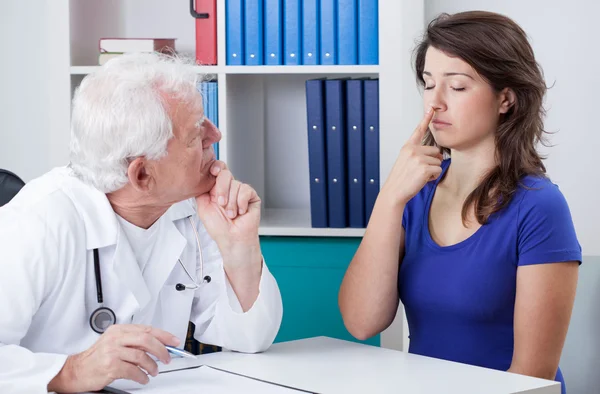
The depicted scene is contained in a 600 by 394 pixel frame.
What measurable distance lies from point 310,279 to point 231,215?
1.03 m

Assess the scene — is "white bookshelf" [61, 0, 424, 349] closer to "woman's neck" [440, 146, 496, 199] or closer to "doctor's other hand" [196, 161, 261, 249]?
"woman's neck" [440, 146, 496, 199]

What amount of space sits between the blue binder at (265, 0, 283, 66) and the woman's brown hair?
0.83 meters

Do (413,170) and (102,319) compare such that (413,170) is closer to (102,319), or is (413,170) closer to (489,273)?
(489,273)

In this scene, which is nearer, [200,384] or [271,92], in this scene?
[200,384]

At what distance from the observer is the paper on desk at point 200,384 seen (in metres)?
1.17

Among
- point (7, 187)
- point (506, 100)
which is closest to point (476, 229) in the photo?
point (506, 100)

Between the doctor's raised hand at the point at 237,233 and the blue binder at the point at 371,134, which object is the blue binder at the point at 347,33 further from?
the doctor's raised hand at the point at 237,233

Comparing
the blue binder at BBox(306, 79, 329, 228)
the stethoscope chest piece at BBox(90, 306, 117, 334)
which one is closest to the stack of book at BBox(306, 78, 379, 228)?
the blue binder at BBox(306, 79, 329, 228)

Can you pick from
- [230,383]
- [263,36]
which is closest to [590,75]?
[263,36]

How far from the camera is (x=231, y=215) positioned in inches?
59.7

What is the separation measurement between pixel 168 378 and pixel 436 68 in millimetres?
822

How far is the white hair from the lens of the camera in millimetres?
1415

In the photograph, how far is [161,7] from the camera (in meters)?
2.90

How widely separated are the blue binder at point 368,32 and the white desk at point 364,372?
117 centimetres
